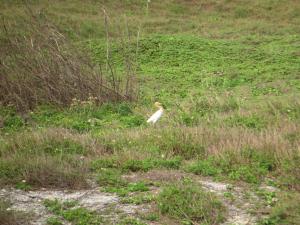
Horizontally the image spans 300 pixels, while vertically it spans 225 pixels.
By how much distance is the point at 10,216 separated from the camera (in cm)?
457

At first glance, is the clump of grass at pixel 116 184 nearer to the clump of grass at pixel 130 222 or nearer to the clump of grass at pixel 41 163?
→ the clump of grass at pixel 41 163

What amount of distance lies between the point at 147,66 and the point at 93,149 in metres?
9.49

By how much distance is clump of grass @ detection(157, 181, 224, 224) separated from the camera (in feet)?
15.4

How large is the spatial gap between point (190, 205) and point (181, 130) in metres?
2.24

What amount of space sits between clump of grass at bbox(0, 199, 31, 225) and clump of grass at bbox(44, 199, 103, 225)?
0.90ft

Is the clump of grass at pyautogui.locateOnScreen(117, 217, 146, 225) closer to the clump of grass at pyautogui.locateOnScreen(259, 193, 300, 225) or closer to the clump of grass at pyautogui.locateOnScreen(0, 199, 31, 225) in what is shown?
the clump of grass at pyautogui.locateOnScreen(0, 199, 31, 225)

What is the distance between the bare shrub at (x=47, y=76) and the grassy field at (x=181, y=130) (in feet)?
0.67

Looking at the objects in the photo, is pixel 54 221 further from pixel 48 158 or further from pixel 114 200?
pixel 48 158

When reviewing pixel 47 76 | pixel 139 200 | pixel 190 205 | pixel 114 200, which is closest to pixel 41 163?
pixel 114 200

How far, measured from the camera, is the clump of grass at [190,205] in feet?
15.4

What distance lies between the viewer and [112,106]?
9859 millimetres

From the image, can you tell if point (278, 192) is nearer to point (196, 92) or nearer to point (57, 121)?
point (57, 121)

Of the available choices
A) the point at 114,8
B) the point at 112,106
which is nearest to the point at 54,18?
the point at 114,8

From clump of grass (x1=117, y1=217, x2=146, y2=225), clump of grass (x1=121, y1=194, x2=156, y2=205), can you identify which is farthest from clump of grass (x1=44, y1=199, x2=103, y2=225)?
clump of grass (x1=121, y1=194, x2=156, y2=205)
